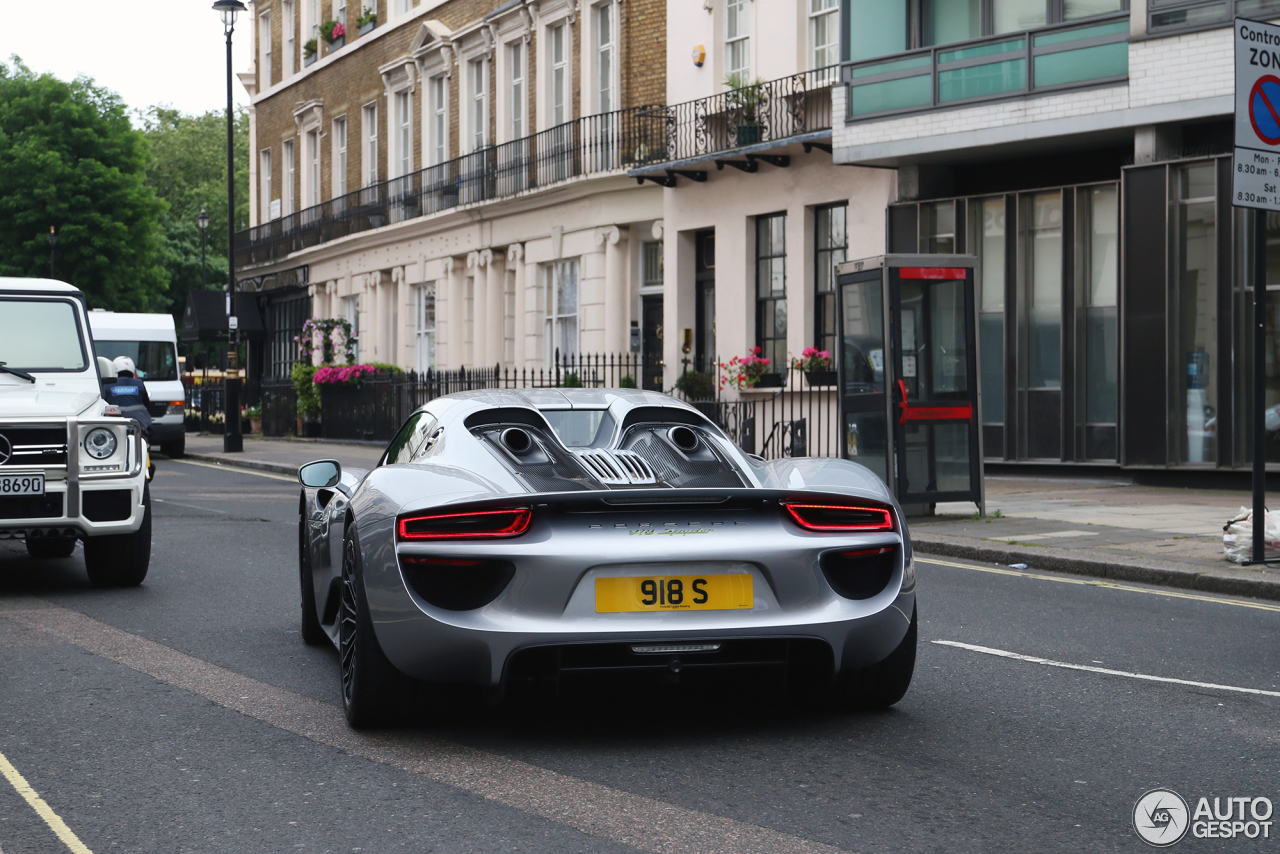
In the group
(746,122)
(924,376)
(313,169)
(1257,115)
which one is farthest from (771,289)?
(313,169)

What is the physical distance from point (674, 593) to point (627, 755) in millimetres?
602

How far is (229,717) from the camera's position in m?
6.12

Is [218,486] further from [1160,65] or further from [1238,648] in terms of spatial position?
[1238,648]

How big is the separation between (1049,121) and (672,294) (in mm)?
8965

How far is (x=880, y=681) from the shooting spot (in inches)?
234

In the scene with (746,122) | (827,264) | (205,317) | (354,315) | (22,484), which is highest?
(746,122)

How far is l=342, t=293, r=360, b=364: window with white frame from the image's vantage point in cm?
3997

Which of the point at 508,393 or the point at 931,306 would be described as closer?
the point at 508,393

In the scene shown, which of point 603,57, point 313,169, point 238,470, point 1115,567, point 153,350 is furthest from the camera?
point 313,169

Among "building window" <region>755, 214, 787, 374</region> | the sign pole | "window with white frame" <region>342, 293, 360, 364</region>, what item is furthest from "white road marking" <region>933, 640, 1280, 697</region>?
"window with white frame" <region>342, 293, 360, 364</region>

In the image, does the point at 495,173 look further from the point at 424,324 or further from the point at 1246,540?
the point at 1246,540

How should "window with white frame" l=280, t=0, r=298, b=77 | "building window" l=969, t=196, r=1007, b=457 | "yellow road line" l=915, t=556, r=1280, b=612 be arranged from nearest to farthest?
"yellow road line" l=915, t=556, r=1280, b=612 → "building window" l=969, t=196, r=1007, b=457 → "window with white frame" l=280, t=0, r=298, b=77

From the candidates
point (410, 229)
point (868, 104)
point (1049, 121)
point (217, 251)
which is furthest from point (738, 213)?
point (217, 251)

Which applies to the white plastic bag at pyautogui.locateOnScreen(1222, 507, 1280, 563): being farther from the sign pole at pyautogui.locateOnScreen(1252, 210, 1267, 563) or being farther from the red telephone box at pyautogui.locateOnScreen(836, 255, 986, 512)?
the red telephone box at pyautogui.locateOnScreen(836, 255, 986, 512)
